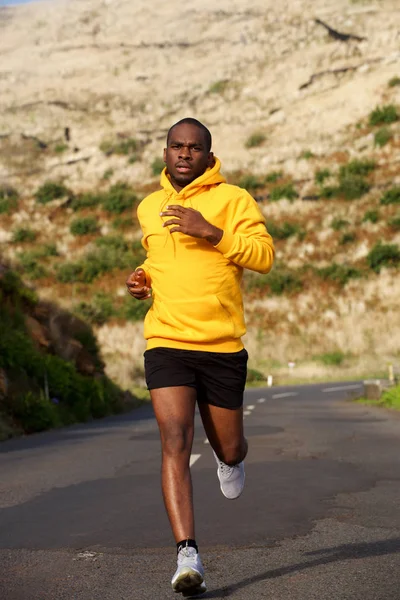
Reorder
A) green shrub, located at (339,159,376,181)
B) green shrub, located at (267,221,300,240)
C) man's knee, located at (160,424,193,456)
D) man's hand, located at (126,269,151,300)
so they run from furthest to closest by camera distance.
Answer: green shrub, located at (339,159,376,181) < green shrub, located at (267,221,300,240) < man's hand, located at (126,269,151,300) < man's knee, located at (160,424,193,456)

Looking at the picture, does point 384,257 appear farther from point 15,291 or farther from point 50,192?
point 15,291

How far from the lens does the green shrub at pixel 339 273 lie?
54250 mm

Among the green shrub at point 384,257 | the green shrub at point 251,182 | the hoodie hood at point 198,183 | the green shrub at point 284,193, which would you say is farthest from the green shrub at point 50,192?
the hoodie hood at point 198,183

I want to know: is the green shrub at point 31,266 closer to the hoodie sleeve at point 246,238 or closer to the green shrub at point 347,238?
the green shrub at point 347,238

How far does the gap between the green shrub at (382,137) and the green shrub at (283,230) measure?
31.2ft

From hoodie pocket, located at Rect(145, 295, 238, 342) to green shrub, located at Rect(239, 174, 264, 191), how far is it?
61113 millimetres

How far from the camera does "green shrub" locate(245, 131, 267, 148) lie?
74.6 meters

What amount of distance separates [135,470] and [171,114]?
75554mm

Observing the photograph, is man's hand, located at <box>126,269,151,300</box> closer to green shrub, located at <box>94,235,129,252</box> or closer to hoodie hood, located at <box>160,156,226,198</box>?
Answer: hoodie hood, located at <box>160,156,226,198</box>

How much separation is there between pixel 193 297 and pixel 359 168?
195ft

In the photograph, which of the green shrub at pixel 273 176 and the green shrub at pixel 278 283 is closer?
the green shrub at pixel 278 283

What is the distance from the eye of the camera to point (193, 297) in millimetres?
5680

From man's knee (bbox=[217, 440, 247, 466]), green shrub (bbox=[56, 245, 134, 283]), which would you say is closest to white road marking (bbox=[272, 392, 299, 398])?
man's knee (bbox=[217, 440, 247, 466])

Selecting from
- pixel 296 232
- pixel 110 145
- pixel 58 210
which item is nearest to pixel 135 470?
pixel 296 232
